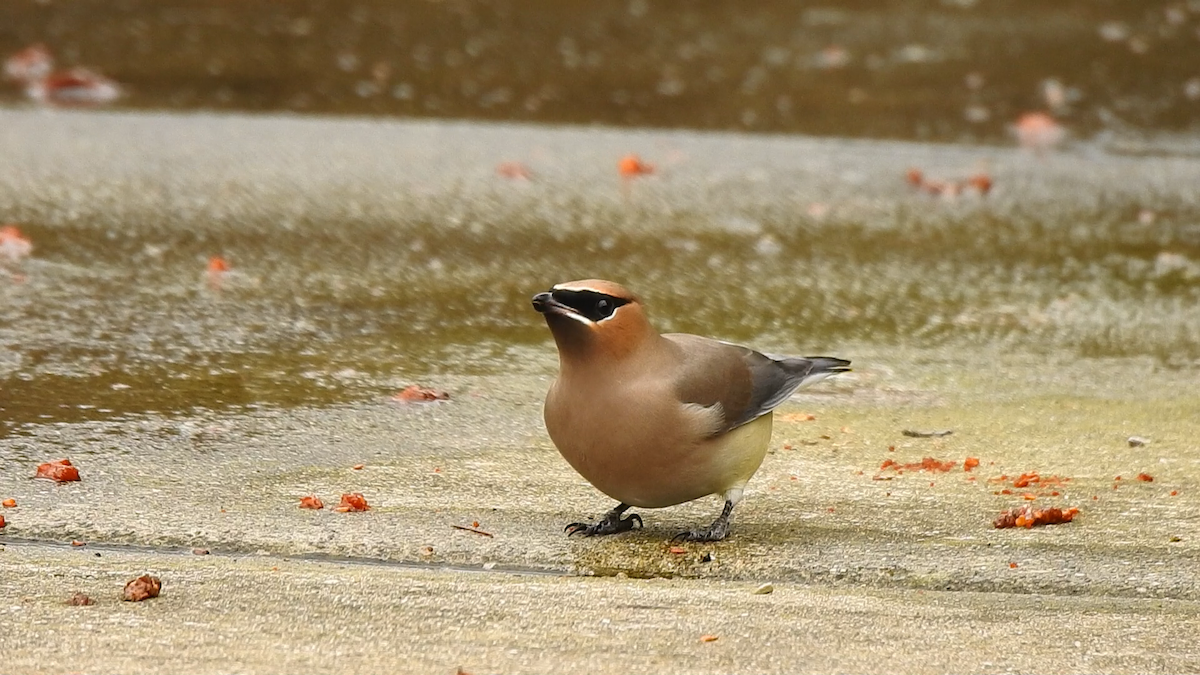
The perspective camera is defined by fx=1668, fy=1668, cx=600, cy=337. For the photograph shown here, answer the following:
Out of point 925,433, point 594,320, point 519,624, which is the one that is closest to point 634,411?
point 594,320

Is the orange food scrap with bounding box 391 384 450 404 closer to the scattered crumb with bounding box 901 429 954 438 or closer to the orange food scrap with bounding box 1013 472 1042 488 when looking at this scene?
the scattered crumb with bounding box 901 429 954 438

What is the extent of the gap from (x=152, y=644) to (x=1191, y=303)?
409 cm

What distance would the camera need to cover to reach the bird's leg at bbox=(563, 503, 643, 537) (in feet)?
12.2

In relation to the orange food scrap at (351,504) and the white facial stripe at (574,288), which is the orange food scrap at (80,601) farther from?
the white facial stripe at (574,288)

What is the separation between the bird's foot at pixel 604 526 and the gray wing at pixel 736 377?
346 mm

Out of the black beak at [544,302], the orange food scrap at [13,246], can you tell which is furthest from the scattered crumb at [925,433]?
the orange food scrap at [13,246]

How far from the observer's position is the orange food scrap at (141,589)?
3158 millimetres

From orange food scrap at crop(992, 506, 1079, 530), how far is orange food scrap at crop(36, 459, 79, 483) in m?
2.12

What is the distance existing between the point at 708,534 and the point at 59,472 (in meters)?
1.50

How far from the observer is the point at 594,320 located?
3539 mm

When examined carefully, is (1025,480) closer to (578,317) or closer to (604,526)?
(604,526)

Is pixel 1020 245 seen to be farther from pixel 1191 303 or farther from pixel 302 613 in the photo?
pixel 302 613

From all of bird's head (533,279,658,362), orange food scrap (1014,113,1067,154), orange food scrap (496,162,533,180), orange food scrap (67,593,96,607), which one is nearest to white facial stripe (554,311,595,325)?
bird's head (533,279,658,362)

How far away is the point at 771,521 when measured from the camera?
3863 mm
